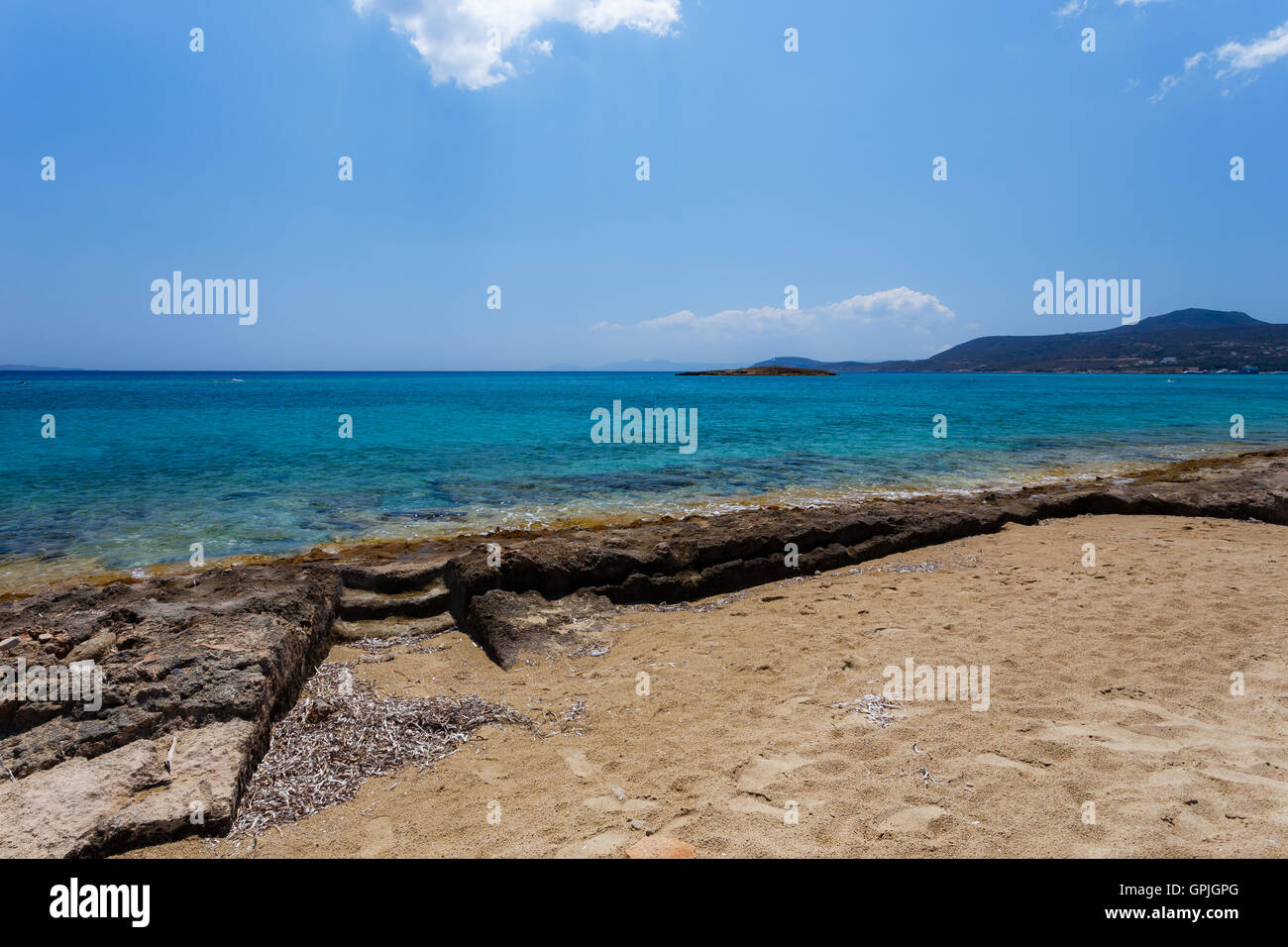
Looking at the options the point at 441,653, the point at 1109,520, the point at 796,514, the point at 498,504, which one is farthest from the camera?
the point at 498,504

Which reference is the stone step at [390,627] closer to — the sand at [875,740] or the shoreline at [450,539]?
the sand at [875,740]

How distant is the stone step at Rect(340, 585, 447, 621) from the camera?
696cm

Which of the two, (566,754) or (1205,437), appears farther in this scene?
(1205,437)

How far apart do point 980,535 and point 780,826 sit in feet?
28.1

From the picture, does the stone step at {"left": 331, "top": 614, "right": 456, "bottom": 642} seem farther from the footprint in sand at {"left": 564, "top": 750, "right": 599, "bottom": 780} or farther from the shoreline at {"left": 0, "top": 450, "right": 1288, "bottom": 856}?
the footprint in sand at {"left": 564, "top": 750, "right": 599, "bottom": 780}

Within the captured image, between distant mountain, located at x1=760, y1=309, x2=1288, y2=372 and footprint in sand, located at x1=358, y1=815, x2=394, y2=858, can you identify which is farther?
distant mountain, located at x1=760, y1=309, x2=1288, y2=372

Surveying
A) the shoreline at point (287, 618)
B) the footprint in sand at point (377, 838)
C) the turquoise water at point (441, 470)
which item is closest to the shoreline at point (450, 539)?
the turquoise water at point (441, 470)

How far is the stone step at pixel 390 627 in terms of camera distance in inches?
261

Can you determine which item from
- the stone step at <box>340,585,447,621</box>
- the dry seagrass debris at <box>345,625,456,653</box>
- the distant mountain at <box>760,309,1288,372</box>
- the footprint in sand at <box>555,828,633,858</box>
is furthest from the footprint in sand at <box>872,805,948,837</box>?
the distant mountain at <box>760,309,1288,372</box>

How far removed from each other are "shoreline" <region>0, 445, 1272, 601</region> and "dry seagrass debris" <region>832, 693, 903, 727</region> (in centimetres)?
548

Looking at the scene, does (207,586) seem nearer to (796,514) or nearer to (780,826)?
(780,826)

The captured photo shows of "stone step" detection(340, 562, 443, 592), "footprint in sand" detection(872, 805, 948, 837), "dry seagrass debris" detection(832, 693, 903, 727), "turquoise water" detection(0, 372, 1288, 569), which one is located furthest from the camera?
"turquoise water" detection(0, 372, 1288, 569)
